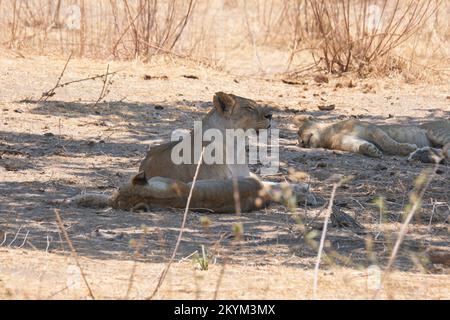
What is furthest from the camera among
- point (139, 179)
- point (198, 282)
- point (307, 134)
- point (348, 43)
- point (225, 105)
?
point (348, 43)

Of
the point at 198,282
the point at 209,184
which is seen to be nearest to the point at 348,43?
the point at 209,184

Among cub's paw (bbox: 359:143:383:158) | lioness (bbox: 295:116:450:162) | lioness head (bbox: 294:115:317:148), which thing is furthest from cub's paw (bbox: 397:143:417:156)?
lioness head (bbox: 294:115:317:148)

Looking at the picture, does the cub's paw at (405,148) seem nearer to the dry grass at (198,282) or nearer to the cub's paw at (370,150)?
the cub's paw at (370,150)

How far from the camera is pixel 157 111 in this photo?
1138 cm

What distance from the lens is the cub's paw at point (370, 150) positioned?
9805 mm

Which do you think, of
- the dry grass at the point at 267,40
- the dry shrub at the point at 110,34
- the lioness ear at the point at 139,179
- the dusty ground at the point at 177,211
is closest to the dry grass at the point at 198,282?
the dusty ground at the point at 177,211

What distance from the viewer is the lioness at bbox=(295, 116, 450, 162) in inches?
394

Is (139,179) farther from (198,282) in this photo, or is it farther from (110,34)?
(110,34)

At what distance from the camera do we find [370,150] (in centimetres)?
980

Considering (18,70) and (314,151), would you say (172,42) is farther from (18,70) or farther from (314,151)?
(314,151)

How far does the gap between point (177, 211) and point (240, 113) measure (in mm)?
1306

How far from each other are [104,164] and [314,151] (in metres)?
2.16

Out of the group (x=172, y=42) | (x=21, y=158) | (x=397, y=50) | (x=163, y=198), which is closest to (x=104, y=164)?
(x=21, y=158)

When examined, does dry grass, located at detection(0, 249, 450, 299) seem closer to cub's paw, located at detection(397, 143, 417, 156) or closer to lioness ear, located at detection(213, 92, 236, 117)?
lioness ear, located at detection(213, 92, 236, 117)
